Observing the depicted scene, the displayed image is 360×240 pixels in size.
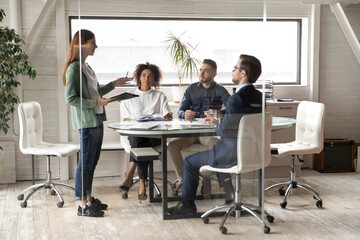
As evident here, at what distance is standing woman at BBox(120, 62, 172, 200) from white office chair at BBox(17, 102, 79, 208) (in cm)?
36

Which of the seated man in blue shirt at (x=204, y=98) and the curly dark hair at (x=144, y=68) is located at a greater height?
the curly dark hair at (x=144, y=68)

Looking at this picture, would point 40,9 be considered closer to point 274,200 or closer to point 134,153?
point 134,153

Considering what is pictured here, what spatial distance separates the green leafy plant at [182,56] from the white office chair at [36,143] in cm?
74

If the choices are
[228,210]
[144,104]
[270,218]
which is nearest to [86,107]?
[144,104]

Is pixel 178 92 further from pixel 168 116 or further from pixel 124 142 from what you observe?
pixel 124 142

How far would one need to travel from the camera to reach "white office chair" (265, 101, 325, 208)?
4.75m

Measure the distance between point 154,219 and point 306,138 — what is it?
2.48 metres

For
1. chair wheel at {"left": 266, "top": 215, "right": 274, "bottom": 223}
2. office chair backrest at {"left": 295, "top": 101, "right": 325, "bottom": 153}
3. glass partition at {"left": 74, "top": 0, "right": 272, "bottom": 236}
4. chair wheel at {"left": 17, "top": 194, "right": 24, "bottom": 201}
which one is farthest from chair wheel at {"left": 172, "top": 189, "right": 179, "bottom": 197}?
office chair backrest at {"left": 295, "top": 101, "right": 325, "bottom": 153}

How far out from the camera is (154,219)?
9.33ft

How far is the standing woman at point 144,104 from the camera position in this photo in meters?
2.63

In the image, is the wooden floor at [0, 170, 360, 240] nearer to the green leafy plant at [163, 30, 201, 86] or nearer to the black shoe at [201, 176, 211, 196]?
the black shoe at [201, 176, 211, 196]

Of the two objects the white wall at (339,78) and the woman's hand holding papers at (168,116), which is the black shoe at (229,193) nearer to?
the woman's hand holding papers at (168,116)

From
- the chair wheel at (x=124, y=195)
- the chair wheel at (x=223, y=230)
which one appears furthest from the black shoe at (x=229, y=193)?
the chair wheel at (x=124, y=195)

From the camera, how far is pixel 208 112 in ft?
8.63
